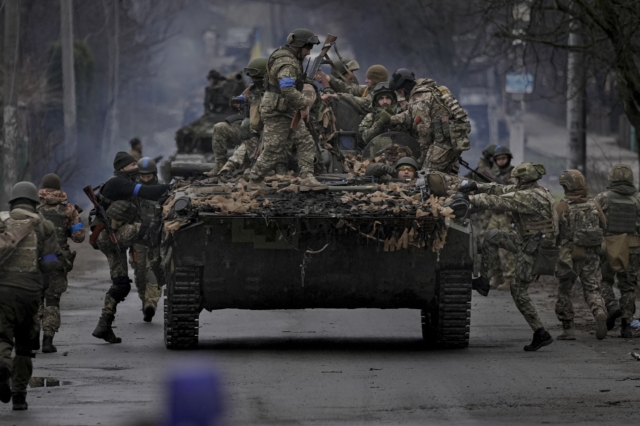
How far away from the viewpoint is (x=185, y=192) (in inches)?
500

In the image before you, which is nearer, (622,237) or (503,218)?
(622,237)

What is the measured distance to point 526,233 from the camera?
12.9 m

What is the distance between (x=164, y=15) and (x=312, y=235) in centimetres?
6372

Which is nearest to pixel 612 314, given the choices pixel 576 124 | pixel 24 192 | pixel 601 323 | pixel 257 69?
pixel 601 323

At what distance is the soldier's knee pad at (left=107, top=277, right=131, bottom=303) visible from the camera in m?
13.8

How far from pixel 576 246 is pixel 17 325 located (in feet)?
18.6

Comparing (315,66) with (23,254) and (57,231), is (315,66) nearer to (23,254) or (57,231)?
(57,231)

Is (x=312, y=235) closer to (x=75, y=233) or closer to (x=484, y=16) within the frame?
(x=75, y=233)

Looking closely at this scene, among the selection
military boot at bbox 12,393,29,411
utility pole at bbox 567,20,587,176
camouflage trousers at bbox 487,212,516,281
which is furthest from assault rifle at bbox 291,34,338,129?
utility pole at bbox 567,20,587,176

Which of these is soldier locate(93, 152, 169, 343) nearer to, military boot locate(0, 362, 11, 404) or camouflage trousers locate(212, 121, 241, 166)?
camouflage trousers locate(212, 121, 241, 166)

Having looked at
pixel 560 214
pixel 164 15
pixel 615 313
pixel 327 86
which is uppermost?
pixel 164 15

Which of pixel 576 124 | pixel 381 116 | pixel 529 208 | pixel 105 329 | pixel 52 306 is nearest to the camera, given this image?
pixel 529 208

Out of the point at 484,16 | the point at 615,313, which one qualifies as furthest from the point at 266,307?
the point at 484,16

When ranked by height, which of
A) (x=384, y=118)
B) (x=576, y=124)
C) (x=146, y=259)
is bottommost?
(x=146, y=259)
